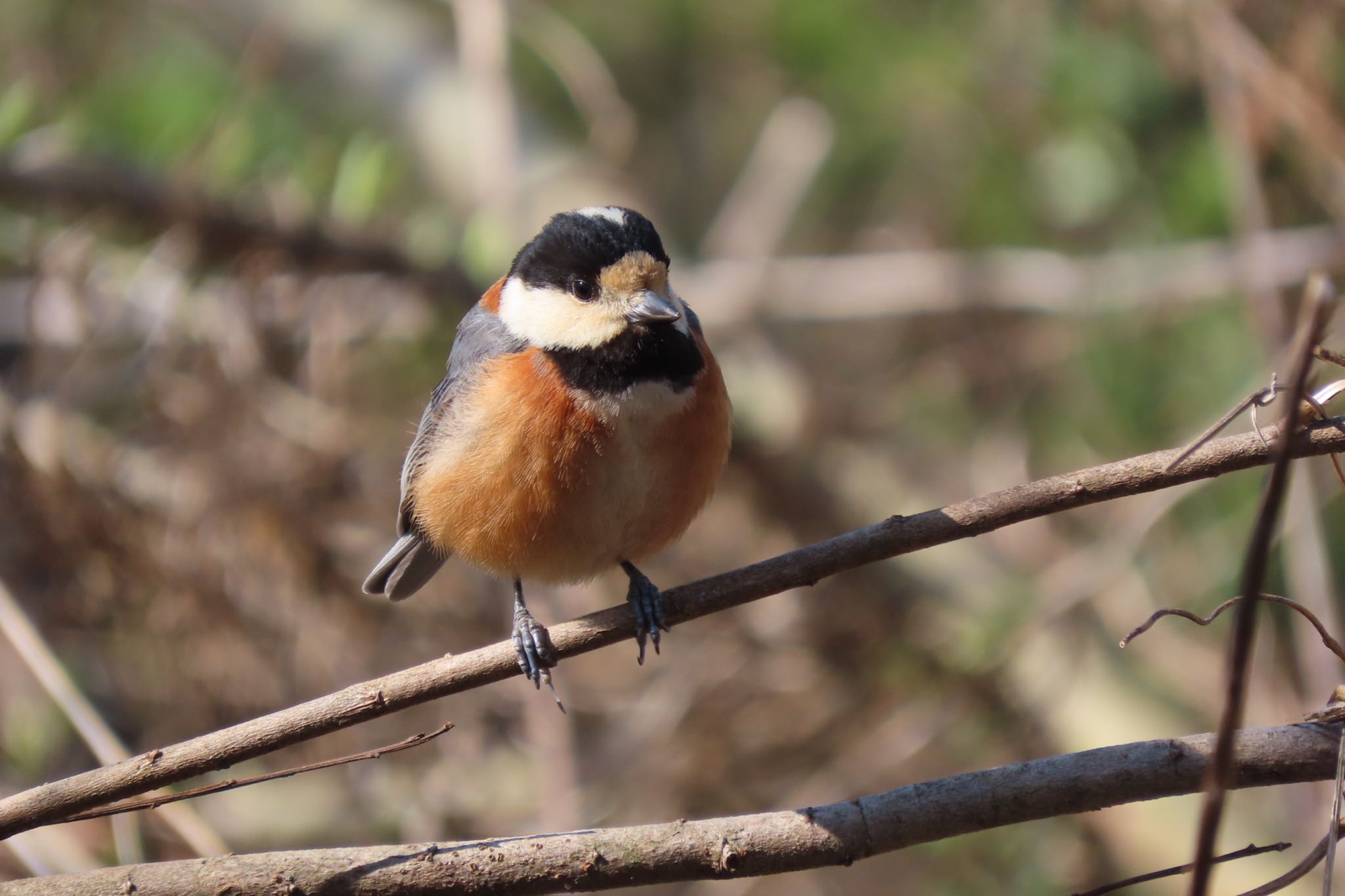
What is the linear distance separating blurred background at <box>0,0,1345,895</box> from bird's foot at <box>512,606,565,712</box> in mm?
1225

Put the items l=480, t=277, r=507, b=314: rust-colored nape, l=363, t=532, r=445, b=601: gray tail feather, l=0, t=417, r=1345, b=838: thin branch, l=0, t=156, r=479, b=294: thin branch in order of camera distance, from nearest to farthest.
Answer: l=0, t=417, r=1345, b=838: thin branch
l=480, t=277, r=507, b=314: rust-colored nape
l=363, t=532, r=445, b=601: gray tail feather
l=0, t=156, r=479, b=294: thin branch

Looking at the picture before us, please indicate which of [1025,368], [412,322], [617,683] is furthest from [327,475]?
[1025,368]

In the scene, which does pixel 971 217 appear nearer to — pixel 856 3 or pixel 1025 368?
pixel 1025 368

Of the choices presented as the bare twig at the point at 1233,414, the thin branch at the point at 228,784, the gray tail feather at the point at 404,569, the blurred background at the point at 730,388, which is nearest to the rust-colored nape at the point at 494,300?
the gray tail feather at the point at 404,569

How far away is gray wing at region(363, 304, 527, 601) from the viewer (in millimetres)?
3439

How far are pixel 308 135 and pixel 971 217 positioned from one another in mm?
3704

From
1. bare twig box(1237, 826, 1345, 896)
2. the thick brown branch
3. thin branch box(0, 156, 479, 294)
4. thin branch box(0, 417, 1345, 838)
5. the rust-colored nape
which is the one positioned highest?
thin branch box(0, 156, 479, 294)

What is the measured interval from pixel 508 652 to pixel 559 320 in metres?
Answer: 1.32

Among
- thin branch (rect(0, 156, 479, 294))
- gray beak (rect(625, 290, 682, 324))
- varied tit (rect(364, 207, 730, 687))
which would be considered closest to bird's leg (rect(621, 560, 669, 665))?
varied tit (rect(364, 207, 730, 687))

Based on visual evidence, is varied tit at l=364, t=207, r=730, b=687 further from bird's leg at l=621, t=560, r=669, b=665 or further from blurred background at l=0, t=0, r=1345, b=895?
blurred background at l=0, t=0, r=1345, b=895

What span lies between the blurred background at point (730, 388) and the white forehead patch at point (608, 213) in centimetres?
148

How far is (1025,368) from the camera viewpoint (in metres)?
6.75

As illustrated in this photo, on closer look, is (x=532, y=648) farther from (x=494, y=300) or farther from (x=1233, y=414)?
(x=1233, y=414)

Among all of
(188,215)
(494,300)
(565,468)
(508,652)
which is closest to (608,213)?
(494,300)
